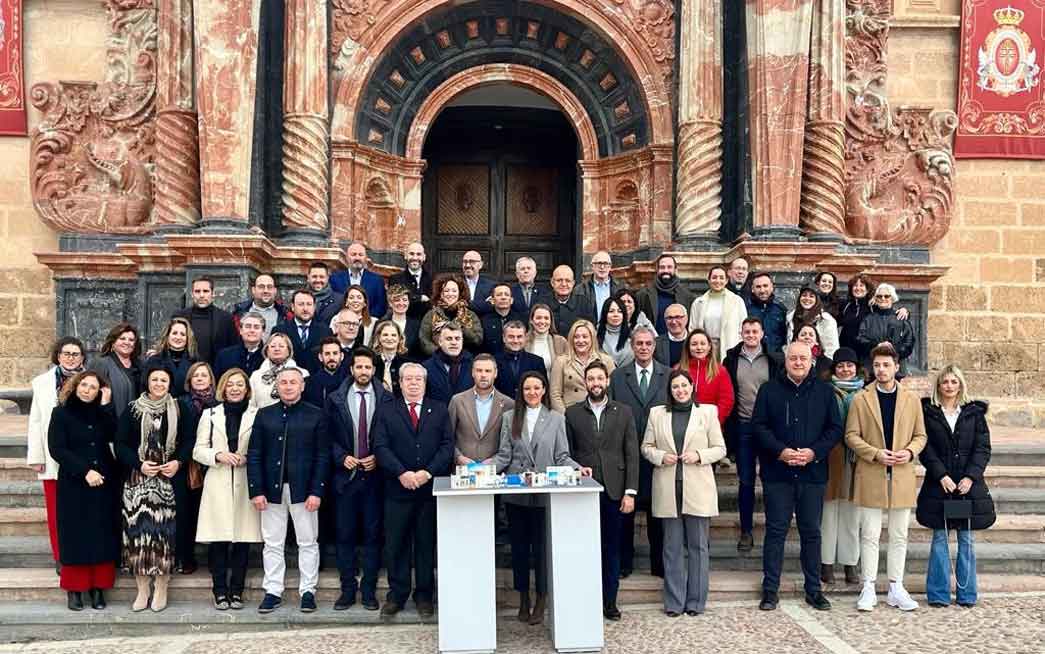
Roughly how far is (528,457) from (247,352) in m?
2.42

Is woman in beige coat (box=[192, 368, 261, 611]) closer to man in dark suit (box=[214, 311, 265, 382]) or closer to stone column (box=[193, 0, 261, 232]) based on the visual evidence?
man in dark suit (box=[214, 311, 265, 382])

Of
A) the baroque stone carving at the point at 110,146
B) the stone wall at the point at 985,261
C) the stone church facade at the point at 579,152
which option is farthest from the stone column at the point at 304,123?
the stone wall at the point at 985,261

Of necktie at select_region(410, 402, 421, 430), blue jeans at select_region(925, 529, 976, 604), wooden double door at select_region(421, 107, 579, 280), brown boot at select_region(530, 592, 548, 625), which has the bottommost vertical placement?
brown boot at select_region(530, 592, 548, 625)

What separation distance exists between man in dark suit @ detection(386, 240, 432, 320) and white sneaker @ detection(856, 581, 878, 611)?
157 inches

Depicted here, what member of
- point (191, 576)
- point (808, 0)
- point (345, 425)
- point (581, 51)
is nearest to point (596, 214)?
point (581, 51)

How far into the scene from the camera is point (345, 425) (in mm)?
6078

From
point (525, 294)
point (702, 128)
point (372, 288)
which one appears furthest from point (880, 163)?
point (372, 288)

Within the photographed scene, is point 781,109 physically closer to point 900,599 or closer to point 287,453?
point 900,599

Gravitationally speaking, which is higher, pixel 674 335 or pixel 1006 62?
pixel 1006 62

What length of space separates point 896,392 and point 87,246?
344 inches

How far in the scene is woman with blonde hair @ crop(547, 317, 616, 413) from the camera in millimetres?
6500

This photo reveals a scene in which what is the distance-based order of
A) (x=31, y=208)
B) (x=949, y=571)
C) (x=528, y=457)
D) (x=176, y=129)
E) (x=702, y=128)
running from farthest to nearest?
(x=31, y=208) → (x=702, y=128) → (x=176, y=129) → (x=949, y=571) → (x=528, y=457)

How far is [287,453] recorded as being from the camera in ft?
19.7

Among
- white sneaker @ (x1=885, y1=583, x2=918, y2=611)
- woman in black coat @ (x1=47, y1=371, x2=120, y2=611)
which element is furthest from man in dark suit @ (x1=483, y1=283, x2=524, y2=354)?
white sneaker @ (x1=885, y1=583, x2=918, y2=611)
